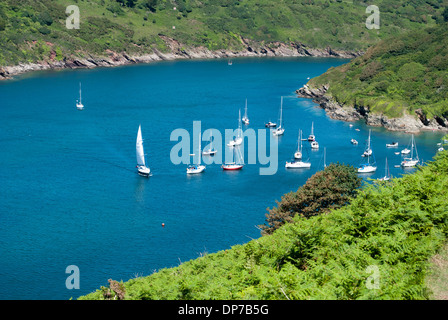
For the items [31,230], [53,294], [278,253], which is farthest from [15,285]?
[278,253]

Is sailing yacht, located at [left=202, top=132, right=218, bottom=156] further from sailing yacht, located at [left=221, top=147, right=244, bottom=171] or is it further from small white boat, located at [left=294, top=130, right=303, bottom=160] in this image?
small white boat, located at [left=294, top=130, right=303, bottom=160]

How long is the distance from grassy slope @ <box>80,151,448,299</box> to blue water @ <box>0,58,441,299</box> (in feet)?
62.0

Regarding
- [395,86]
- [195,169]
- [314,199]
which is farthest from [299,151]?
[314,199]

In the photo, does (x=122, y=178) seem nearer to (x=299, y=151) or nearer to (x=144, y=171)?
(x=144, y=171)

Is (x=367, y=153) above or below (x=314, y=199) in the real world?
above

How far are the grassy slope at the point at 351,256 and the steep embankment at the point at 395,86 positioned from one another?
7999 cm

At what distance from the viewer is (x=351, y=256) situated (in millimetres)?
21844

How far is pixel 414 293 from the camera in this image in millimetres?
17922

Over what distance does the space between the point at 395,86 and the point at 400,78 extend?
4273mm

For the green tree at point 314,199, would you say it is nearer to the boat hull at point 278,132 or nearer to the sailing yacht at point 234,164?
the sailing yacht at point 234,164

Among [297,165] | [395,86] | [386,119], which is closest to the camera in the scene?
[297,165]

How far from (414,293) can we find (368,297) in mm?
1639

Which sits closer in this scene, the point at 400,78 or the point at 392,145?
the point at 392,145
